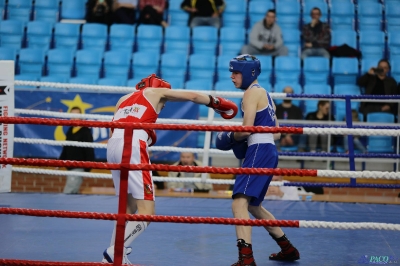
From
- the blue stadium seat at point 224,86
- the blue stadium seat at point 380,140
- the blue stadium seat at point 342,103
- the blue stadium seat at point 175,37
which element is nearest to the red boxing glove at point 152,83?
the blue stadium seat at point 380,140

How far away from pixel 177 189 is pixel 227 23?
459 centimetres

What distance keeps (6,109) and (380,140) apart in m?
4.72

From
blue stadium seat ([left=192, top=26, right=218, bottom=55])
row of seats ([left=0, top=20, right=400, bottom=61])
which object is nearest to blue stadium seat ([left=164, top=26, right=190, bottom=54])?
row of seats ([left=0, top=20, right=400, bottom=61])

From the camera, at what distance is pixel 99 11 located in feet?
36.3

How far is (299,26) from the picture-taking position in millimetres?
11047

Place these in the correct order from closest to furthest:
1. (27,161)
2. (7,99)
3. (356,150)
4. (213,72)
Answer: (27,161) → (7,99) → (356,150) → (213,72)

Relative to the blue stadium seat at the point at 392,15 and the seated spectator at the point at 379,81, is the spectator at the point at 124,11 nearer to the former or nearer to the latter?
the seated spectator at the point at 379,81

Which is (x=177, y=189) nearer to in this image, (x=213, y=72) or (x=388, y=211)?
(x=388, y=211)

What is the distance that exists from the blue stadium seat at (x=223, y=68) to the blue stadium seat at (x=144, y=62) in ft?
3.29

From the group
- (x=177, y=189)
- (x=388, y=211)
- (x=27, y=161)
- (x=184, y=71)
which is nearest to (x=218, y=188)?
(x=177, y=189)

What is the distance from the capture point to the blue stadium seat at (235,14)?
439 inches

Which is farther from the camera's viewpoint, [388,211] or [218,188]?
[218,188]

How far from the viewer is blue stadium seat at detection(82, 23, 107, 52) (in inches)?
427

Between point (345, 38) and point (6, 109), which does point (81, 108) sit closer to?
point (6, 109)
